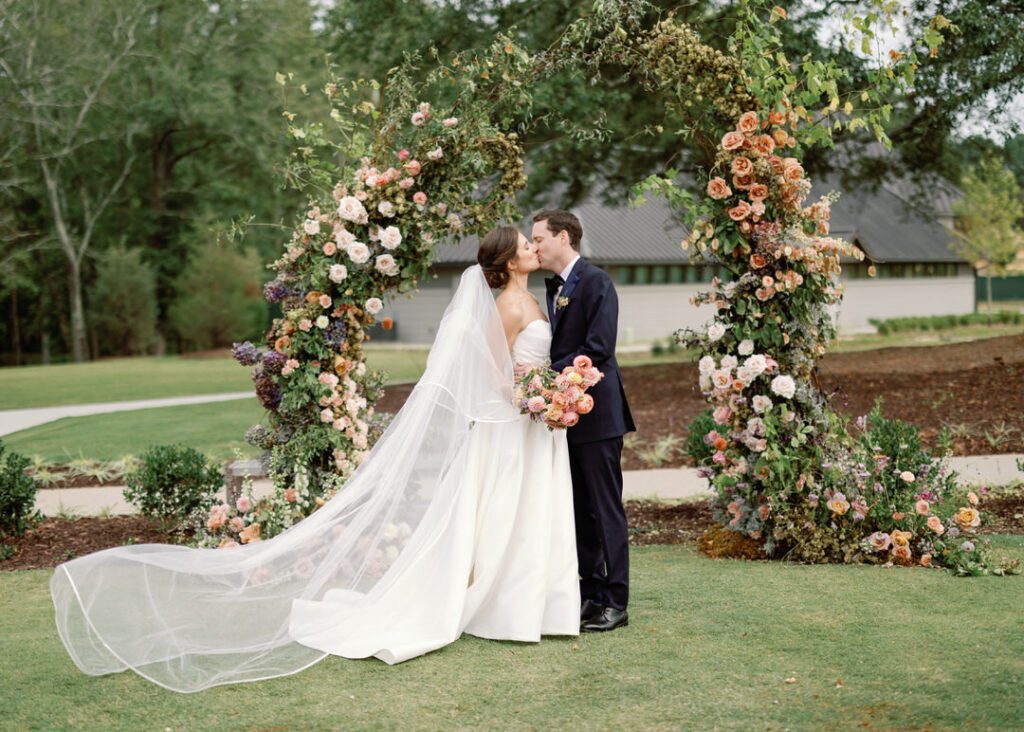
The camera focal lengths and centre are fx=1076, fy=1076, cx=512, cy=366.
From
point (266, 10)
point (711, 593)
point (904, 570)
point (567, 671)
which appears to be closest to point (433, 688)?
point (567, 671)

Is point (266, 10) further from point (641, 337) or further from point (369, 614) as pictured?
point (369, 614)

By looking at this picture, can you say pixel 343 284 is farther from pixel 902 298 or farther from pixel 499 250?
pixel 902 298

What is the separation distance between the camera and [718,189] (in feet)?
23.0

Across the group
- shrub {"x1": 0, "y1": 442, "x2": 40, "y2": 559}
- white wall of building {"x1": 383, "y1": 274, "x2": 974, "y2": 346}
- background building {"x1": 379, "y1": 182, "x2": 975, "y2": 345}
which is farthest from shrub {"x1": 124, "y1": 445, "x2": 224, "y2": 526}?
white wall of building {"x1": 383, "y1": 274, "x2": 974, "y2": 346}

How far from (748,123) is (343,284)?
295 cm

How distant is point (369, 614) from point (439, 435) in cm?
100

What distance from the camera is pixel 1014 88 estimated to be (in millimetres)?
14797

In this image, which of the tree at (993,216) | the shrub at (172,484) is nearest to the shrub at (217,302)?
the tree at (993,216)

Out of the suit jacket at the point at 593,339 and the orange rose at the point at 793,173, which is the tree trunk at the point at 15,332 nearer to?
the orange rose at the point at 793,173

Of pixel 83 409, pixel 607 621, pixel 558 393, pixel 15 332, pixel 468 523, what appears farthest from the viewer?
pixel 15 332

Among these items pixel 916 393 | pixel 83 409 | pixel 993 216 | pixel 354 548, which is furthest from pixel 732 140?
pixel 993 216

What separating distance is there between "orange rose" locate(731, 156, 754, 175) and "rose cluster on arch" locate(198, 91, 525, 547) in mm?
1595

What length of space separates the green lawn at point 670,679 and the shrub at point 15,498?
2.45 metres

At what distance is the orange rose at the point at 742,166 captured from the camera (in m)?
6.93
